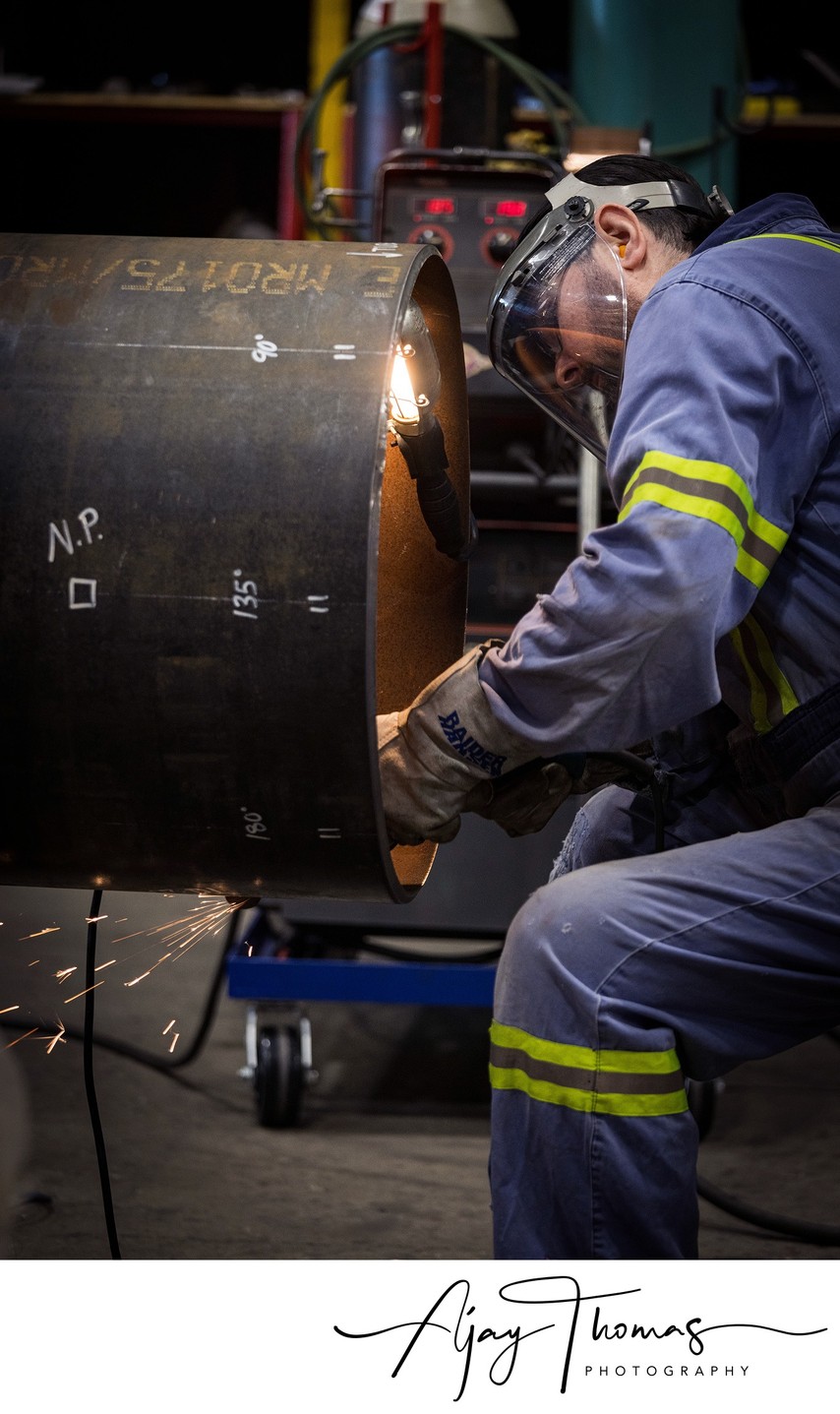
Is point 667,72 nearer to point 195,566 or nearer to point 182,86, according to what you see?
point 182,86

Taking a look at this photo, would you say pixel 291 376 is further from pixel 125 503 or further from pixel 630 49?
pixel 630 49

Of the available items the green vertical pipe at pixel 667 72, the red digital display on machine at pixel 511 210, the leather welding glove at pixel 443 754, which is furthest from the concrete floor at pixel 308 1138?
the green vertical pipe at pixel 667 72

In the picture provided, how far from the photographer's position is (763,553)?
1403 millimetres

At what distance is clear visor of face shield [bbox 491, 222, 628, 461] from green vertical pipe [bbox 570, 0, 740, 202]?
2.53 metres

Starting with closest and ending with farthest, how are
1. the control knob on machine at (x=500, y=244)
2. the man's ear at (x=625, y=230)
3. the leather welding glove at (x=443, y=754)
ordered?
the leather welding glove at (x=443, y=754)
the man's ear at (x=625, y=230)
the control knob on machine at (x=500, y=244)

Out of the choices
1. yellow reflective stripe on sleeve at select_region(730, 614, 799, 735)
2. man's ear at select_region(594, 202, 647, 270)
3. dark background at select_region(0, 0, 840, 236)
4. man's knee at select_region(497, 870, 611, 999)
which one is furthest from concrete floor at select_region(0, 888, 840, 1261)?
dark background at select_region(0, 0, 840, 236)

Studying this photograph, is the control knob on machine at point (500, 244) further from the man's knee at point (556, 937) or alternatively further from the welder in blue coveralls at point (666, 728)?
the man's knee at point (556, 937)

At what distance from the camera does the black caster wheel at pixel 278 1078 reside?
111 inches

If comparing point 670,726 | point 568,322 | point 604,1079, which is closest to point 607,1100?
point 604,1079

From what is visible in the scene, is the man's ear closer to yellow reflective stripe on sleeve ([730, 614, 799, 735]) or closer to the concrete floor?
yellow reflective stripe on sleeve ([730, 614, 799, 735])

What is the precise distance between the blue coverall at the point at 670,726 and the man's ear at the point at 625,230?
163mm

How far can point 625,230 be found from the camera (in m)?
1.62
